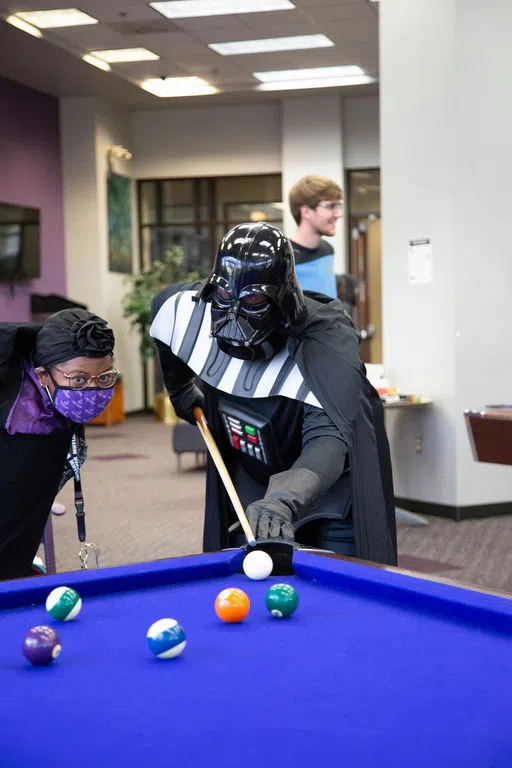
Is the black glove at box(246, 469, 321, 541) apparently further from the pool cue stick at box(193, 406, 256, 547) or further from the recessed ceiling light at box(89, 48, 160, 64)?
the recessed ceiling light at box(89, 48, 160, 64)

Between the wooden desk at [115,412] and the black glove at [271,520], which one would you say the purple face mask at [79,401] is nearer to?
the black glove at [271,520]

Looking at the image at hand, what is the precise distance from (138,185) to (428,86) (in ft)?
25.5

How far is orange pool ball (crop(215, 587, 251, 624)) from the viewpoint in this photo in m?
1.72

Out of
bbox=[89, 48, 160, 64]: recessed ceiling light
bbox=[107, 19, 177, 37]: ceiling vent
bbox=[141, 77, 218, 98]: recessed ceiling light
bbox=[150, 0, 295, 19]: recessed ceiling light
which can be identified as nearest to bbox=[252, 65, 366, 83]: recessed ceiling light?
bbox=[141, 77, 218, 98]: recessed ceiling light

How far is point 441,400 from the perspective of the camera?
5824 millimetres

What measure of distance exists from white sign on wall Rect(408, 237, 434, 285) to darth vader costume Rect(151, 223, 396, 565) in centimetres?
334

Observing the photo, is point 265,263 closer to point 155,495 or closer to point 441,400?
point 441,400

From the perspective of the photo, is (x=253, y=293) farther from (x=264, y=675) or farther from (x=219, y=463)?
(x=264, y=675)

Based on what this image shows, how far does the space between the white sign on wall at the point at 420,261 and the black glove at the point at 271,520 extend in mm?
3919

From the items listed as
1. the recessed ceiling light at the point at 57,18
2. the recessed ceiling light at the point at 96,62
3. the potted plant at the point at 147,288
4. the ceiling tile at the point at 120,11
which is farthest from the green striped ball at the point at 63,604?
the potted plant at the point at 147,288

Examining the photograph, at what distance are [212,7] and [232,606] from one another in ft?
24.4

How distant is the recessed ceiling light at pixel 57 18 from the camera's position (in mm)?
8380

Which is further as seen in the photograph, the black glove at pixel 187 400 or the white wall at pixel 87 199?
the white wall at pixel 87 199

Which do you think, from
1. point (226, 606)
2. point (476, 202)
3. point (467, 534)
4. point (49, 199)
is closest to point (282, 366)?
point (226, 606)
